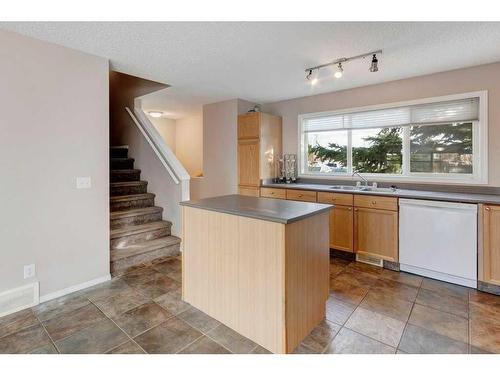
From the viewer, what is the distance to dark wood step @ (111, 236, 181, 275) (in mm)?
3211

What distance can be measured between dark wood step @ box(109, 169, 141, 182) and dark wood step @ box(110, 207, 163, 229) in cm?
73

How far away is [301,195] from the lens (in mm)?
3979

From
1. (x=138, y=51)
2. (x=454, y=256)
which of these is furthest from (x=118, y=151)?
(x=454, y=256)

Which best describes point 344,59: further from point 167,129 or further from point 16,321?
point 167,129

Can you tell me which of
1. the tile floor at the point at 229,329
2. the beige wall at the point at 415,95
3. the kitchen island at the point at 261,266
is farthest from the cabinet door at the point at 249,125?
the tile floor at the point at 229,329

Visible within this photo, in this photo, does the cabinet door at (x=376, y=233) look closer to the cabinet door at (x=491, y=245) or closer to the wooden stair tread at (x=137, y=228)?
the cabinet door at (x=491, y=245)

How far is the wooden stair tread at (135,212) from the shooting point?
3.75 meters

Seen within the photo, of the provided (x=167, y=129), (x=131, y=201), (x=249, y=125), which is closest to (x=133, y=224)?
(x=131, y=201)

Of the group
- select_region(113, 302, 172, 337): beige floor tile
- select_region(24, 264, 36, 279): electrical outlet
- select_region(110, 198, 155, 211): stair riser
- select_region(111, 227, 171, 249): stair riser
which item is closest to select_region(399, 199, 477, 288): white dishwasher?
select_region(113, 302, 172, 337): beige floor tile

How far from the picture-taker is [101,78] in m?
2.88

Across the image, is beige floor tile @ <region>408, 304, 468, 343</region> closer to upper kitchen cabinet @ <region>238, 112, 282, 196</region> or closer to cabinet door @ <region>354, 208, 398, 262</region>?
cabinet door @ <region>354, 208, 398, 262</region>

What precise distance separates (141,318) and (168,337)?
395mm
